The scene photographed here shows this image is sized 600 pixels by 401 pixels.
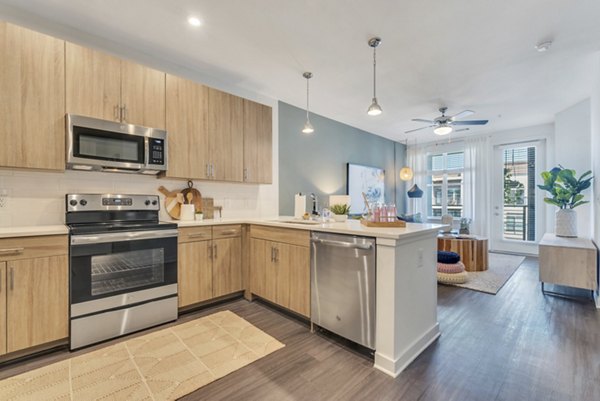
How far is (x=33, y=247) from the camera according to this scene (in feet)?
6.60

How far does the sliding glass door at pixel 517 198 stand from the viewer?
19.1ft

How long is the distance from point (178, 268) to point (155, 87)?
1.91 metres

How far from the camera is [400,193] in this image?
24.8ft

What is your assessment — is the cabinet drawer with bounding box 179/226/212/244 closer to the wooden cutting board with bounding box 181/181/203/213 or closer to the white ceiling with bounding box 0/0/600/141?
the wooden cutting board with bounding box 181/181/203/213

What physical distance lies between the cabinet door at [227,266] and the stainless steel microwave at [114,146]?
3.54 feet

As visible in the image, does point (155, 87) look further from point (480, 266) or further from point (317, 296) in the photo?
point (480, 266)

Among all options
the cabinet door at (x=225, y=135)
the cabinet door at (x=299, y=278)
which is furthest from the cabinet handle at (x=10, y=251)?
the cabinet door at (x=299, y=278)

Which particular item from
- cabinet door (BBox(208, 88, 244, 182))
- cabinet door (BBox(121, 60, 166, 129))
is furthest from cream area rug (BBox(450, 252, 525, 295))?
cabinet door (BBox(121, 60, 166, 129))

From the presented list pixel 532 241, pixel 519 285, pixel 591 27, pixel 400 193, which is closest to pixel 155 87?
pixel 591 27

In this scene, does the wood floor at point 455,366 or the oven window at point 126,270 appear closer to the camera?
the wood floor at point 455,366

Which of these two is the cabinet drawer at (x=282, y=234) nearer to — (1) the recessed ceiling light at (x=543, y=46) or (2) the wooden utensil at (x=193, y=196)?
(2) the wooden utensil at (x=193, y=196)

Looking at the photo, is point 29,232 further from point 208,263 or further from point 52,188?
point 208,263

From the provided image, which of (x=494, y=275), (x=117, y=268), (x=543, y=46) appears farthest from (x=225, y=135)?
(x=494, y=275)

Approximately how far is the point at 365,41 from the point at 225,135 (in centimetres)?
190
